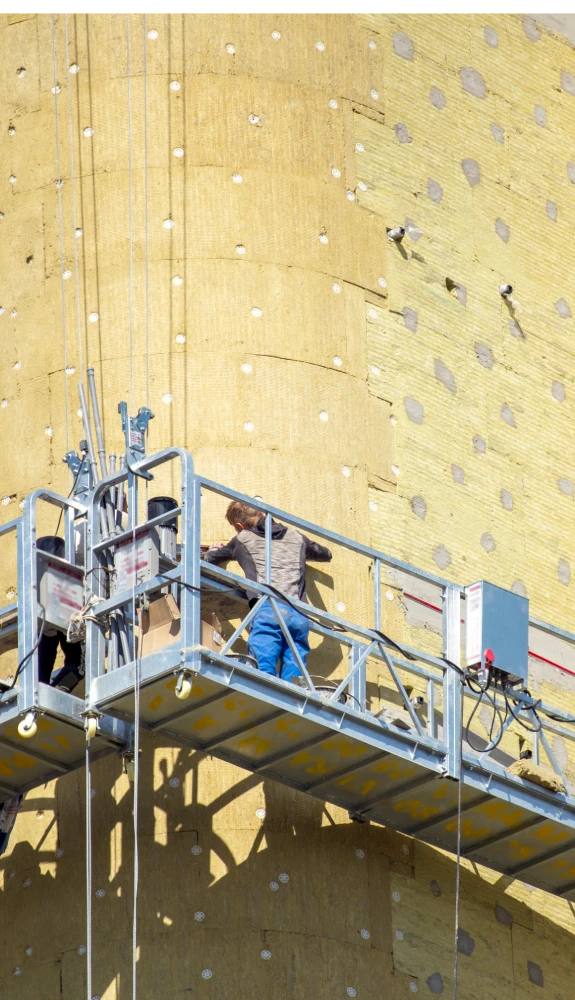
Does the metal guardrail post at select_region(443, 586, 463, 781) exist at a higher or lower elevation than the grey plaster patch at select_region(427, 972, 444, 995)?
higher

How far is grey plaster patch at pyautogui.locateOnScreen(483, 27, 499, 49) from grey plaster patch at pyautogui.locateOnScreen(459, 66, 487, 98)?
606 mm

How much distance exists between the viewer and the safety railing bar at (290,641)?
1830 cm

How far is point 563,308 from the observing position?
86.8 feet

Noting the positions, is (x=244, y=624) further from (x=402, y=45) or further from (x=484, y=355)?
(x=402, y=45)

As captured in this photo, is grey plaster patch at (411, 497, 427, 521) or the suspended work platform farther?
grey plaster patch at (411, 497, 427, 521)

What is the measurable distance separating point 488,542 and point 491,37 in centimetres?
713

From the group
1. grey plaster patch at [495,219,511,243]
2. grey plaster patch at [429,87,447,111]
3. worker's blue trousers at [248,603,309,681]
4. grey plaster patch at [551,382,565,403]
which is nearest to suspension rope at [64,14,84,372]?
grey plaster patch at [429,87,447,111]

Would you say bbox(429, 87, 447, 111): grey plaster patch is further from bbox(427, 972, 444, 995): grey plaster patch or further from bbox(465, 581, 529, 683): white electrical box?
bbox(427, 972, 444, 995): grey plaster patch

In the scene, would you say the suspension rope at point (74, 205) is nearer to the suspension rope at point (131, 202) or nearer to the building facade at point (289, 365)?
the building facade at point (289, 365)

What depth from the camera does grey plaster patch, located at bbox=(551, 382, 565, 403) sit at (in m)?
25.7

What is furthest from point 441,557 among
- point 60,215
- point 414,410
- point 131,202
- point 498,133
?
point 498,133

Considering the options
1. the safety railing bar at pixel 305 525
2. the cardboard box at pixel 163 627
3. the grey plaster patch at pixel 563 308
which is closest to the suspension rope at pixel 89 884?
the cardboard box at pixel 163 627

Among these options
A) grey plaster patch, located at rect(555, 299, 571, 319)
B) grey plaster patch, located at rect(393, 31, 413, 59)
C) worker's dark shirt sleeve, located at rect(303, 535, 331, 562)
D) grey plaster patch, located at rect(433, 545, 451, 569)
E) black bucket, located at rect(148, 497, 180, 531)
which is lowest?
black bucket, located at rect(148, 497, 180, 531)

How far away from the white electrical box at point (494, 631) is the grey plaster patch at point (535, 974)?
367 centimetres
